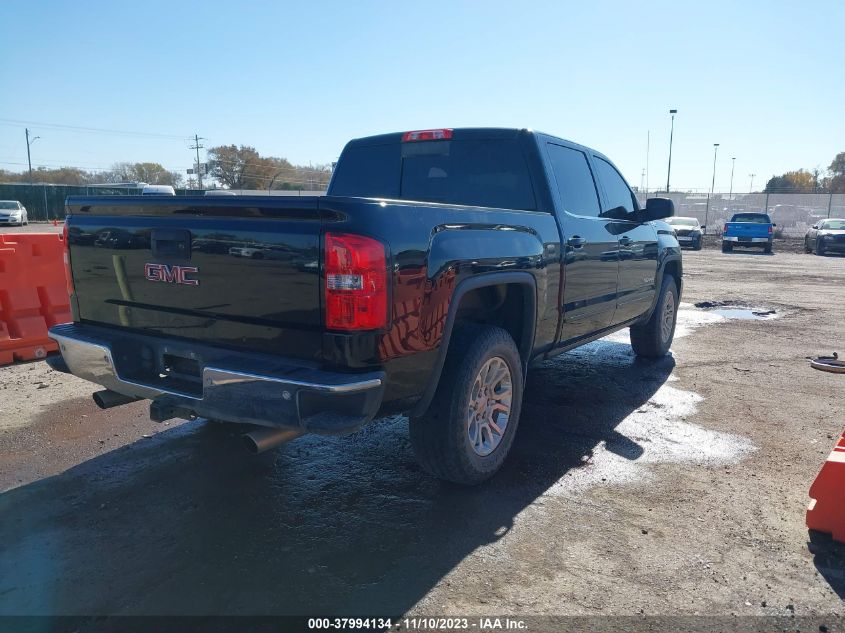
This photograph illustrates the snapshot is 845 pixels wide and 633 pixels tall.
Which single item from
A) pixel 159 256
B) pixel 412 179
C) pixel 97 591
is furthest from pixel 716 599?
pixel 412 179

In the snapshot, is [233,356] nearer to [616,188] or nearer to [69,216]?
[69,216]

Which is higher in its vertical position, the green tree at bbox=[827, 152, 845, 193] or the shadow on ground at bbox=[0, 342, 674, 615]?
the green tree at bbox=[827, 152, 845, 193]

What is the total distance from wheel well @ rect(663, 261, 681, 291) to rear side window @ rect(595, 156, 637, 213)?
122 centimetres

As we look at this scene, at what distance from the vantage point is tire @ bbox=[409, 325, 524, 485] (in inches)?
131

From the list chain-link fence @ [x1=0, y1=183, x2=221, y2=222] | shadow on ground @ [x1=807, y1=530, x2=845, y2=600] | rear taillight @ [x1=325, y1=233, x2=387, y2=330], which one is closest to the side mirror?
shadow on ground @ [x1=807, y1=530, x2=845, y2=600]

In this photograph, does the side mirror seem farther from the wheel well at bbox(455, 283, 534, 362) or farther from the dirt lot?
the wheel well at bbox(455, 283, 534, 362)

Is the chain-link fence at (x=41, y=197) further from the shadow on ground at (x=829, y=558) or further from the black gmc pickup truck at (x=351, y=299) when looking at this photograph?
the shadow on ground at (x=829, y=558)

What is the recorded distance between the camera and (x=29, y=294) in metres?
6.38

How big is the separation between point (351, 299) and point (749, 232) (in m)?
26.4

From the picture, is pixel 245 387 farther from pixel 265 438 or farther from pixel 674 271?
pixel 674 271

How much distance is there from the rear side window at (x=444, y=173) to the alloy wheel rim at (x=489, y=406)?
4.19 feet

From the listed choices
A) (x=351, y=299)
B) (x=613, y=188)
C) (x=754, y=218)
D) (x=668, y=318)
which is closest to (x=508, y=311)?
(x=351, y=299)

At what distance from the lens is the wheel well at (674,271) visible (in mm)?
7035

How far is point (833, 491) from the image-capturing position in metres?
3.04
